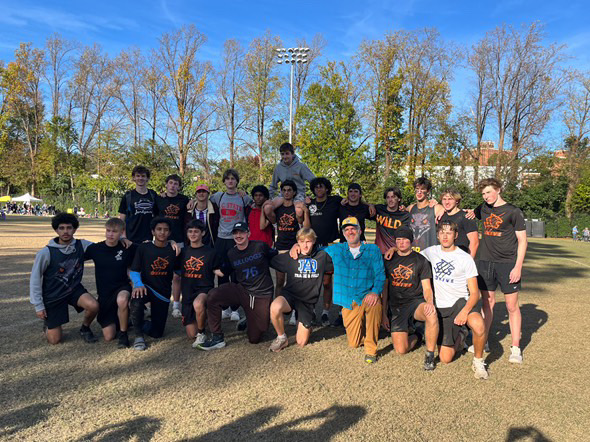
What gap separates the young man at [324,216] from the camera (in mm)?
5734

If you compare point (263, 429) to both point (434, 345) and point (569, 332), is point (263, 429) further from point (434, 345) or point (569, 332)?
point (569, 332)

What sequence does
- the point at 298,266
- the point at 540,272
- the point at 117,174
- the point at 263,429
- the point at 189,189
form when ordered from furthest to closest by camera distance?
the point at 117,174 < the point at 189,189 < the point at 540,272 < the point at 298,266 < the point at 263,429

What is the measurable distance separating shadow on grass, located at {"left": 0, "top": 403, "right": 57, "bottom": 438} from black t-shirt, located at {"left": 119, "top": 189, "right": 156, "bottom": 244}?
306 centimetres

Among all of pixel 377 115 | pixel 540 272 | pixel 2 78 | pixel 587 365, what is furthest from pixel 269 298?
pixel 2 78

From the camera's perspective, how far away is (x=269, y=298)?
15.8ft

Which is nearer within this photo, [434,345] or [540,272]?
[434,345]

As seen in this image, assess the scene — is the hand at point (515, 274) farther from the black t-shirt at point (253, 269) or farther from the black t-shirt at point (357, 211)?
the black t-shirt at point (253, 269)

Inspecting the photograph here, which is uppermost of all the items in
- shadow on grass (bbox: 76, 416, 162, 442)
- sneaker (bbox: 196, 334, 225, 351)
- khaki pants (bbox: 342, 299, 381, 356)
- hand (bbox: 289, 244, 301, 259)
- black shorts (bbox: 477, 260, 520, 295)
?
hand (bbox: 289, 244, 301, 259)

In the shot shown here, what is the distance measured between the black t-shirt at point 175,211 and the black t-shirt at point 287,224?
159 centimetres

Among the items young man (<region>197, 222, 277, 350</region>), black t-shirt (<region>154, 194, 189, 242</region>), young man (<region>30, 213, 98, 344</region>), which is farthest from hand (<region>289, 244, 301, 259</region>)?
young man (<region>30, 213, 98, 344</region>)

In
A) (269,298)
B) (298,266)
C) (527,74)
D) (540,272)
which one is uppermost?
(527,74)

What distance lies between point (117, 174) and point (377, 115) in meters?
27.1

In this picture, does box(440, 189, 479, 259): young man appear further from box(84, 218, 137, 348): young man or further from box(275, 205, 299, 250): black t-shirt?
box(84, 218, 137, 348): young man

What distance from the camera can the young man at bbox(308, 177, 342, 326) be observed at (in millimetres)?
5734
